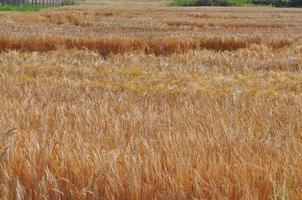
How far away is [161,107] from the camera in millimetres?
6363

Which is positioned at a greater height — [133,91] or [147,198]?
[147,198]

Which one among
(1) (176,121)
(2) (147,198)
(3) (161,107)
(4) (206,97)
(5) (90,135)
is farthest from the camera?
(4) (206,97)

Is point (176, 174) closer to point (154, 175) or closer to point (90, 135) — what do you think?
point (154, 175)

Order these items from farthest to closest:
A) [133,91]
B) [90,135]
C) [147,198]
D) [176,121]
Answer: [133,91] < [176,121] < [90,135] < [147,198]

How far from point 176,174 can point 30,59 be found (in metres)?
9.09

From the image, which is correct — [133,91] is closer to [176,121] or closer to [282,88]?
[282,88]

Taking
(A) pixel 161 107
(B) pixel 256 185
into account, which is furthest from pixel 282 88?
(B) pixel 256 185

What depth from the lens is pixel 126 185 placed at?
3133mm

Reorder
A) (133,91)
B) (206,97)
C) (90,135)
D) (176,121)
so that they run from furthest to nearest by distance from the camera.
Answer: (133,91) < (206,97) < (176,121) < (90,135)

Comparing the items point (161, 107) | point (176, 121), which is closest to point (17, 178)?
point (176, 121)

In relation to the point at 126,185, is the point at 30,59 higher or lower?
lower

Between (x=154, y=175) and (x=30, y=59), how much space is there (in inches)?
357

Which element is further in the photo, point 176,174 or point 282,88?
point 282,88

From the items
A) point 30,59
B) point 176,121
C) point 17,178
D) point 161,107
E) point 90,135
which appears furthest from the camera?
point 30,59
